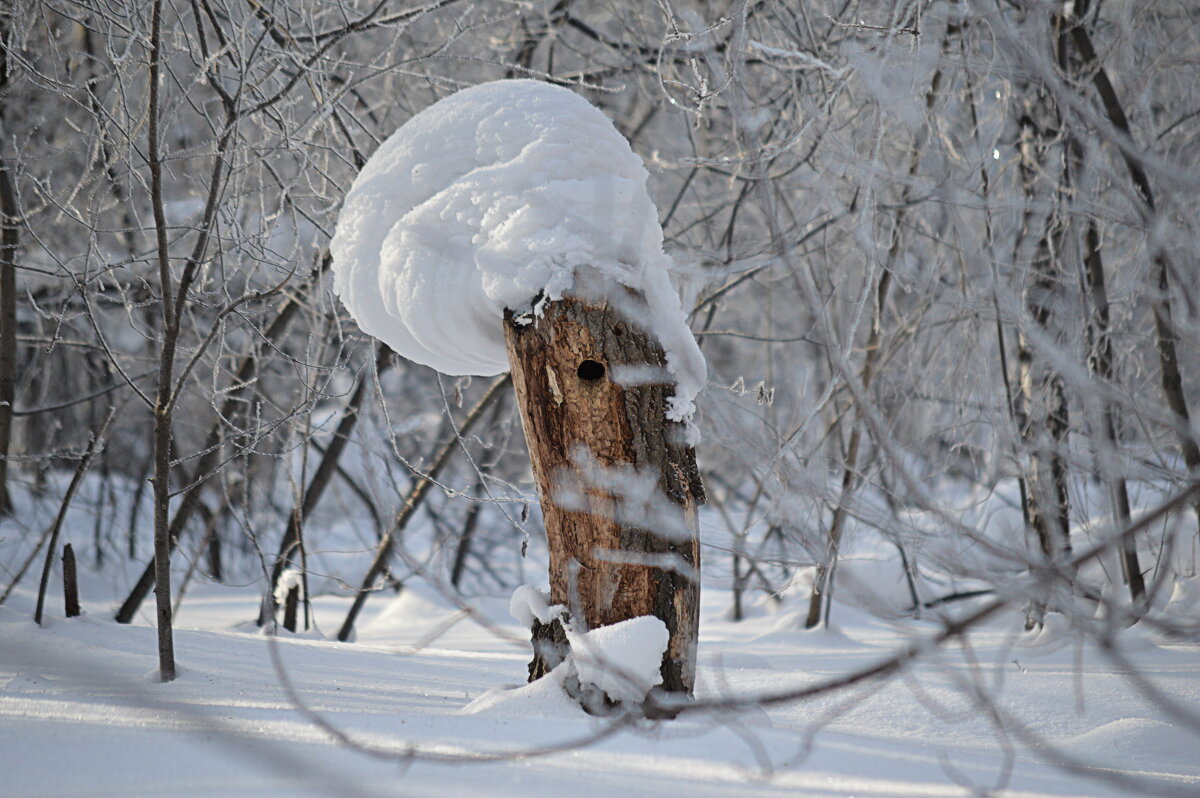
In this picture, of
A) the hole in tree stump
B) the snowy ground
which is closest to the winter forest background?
the snowy ground

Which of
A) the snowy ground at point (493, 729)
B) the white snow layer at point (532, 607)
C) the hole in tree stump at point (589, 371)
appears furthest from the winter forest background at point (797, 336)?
the hole in tree stump at point (589, 371)

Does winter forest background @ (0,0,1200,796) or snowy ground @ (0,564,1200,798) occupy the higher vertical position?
winter forest background @ (0,0,1200,796)

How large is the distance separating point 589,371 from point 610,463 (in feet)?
0.65

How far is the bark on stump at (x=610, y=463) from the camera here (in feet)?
6.17

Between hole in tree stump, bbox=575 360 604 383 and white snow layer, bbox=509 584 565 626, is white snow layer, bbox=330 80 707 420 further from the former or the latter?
white snow layer, bbox=509 584 565 626

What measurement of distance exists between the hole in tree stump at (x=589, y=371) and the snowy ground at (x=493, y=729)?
1.88ft

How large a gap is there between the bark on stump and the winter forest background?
0.15 meters

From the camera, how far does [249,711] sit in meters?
1.90

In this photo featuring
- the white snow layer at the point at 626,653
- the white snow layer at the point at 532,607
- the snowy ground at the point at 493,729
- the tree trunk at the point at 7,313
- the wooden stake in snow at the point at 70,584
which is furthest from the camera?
the tree trunk at the point at 7,313

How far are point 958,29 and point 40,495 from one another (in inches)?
217

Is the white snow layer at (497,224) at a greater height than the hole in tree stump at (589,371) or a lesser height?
greater

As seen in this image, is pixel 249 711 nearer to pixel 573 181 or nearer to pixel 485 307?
pixel 485 307

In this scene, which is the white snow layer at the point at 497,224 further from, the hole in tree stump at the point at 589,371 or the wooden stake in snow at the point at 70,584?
the wooden stake in snow at the point at 70,584

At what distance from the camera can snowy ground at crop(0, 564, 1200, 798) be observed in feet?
4.80
